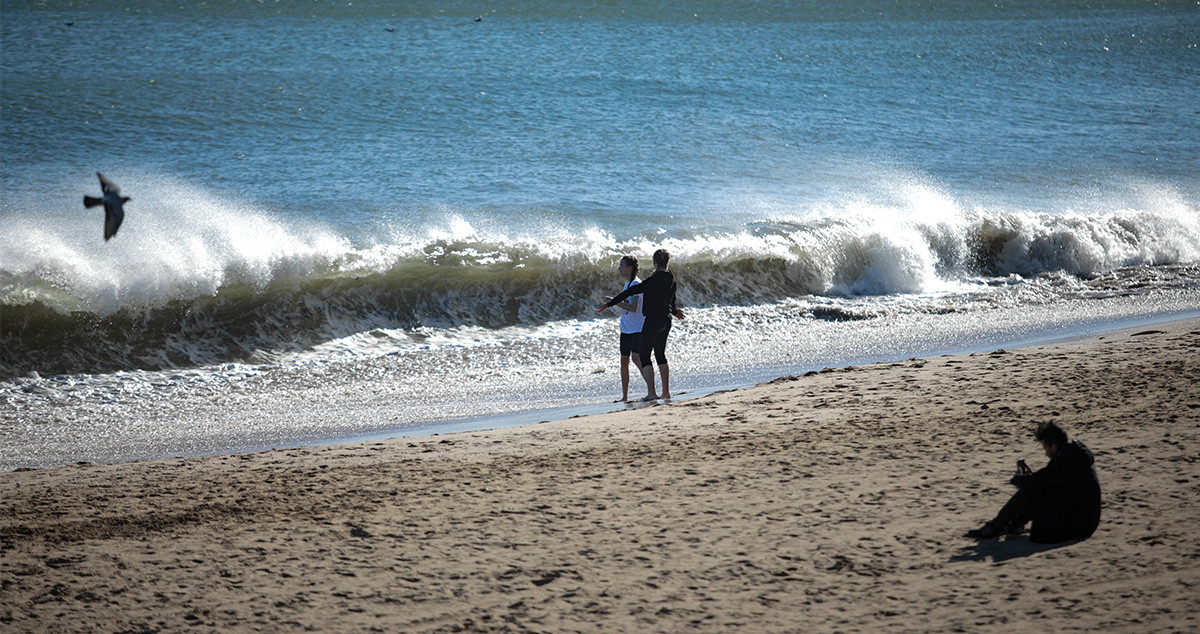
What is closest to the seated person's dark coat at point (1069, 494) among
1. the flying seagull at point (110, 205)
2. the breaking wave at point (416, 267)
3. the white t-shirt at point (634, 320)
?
the white t-shirt at point (634, 320)

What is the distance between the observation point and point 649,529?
5723 millimetres

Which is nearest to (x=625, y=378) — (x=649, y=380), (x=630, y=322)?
(x=649, y=380)

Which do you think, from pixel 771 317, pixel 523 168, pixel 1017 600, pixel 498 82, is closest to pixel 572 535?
pixel 1017 600

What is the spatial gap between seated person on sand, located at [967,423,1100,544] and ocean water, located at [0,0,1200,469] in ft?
14.4

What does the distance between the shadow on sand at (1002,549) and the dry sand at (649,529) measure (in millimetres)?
16

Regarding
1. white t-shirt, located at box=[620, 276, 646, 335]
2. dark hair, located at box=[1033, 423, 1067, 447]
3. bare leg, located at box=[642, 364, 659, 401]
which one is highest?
white t-shirt, located at box=[620, 276, 646, 335]

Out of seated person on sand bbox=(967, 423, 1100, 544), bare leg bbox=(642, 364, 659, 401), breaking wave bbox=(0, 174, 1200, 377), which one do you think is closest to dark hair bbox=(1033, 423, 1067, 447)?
seated person on sand bbox=(967, 423, 1100, 544)

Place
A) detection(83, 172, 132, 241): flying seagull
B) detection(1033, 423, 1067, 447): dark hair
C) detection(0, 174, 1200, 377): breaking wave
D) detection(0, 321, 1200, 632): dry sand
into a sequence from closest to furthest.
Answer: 1. detection(0, 321, 1200, 632): dry sand
2. detection(1033, 423, 1067, 447): dark hair
3. detection(83, 172, 132, 241): flying seagull
4. detection(0, 174, 1200, 377): breaking wave

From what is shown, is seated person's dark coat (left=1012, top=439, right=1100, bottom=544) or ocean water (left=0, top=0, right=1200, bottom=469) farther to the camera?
ocean water (left=0, top=0, right=1200, bottom=469)

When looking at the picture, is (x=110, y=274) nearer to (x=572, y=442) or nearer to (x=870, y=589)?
(x=572, y=442)

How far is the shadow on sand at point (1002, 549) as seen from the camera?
5.16 m

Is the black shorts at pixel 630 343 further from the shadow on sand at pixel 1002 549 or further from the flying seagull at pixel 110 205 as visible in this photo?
the flying seagull at pixel 110 205

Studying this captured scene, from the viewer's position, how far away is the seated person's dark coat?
5230 mm

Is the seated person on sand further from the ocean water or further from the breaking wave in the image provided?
the breaking wave
